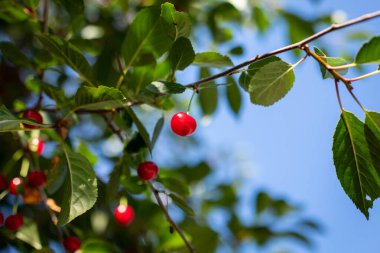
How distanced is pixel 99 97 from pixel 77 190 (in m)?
0.28

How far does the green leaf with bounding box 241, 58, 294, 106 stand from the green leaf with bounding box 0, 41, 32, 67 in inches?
36.9

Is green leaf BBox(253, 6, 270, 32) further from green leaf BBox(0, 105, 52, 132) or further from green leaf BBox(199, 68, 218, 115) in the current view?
green leaf BBox(0, 105, 52, 132)

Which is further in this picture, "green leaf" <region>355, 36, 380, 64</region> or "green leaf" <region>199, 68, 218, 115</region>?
"green leaf" <region>199, 68, 218, 115</region>

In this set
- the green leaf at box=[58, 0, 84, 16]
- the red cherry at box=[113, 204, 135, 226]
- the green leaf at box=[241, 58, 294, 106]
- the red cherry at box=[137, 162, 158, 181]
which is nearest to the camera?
the green leaf at box=[241, 58, 294, 106]

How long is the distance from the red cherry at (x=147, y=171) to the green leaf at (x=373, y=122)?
0.70 m

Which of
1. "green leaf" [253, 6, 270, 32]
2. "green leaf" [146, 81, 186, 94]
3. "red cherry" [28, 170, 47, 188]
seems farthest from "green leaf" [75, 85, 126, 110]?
"green leaf" [253, 6, 270, 32]

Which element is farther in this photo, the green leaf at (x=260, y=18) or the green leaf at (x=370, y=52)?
the green leaf at (x=260, y=18)

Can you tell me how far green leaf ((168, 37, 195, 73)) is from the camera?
1.42m

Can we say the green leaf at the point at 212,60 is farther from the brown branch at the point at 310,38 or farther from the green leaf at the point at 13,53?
the green leaf at the point at 13,53

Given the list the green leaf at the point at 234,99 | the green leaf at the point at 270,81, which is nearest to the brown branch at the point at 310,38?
the green leaf at the point at 270,81

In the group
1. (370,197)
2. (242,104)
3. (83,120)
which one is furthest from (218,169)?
(370,197)

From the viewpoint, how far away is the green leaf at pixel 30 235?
1.81 metres

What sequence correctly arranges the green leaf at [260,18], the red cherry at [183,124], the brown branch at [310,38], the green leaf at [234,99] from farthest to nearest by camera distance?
the green leaf at [260,18], the green leaf at [234,99], the red cherry at [183,124], the brown branch at [310,38]

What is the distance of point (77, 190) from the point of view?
1.42 metres
